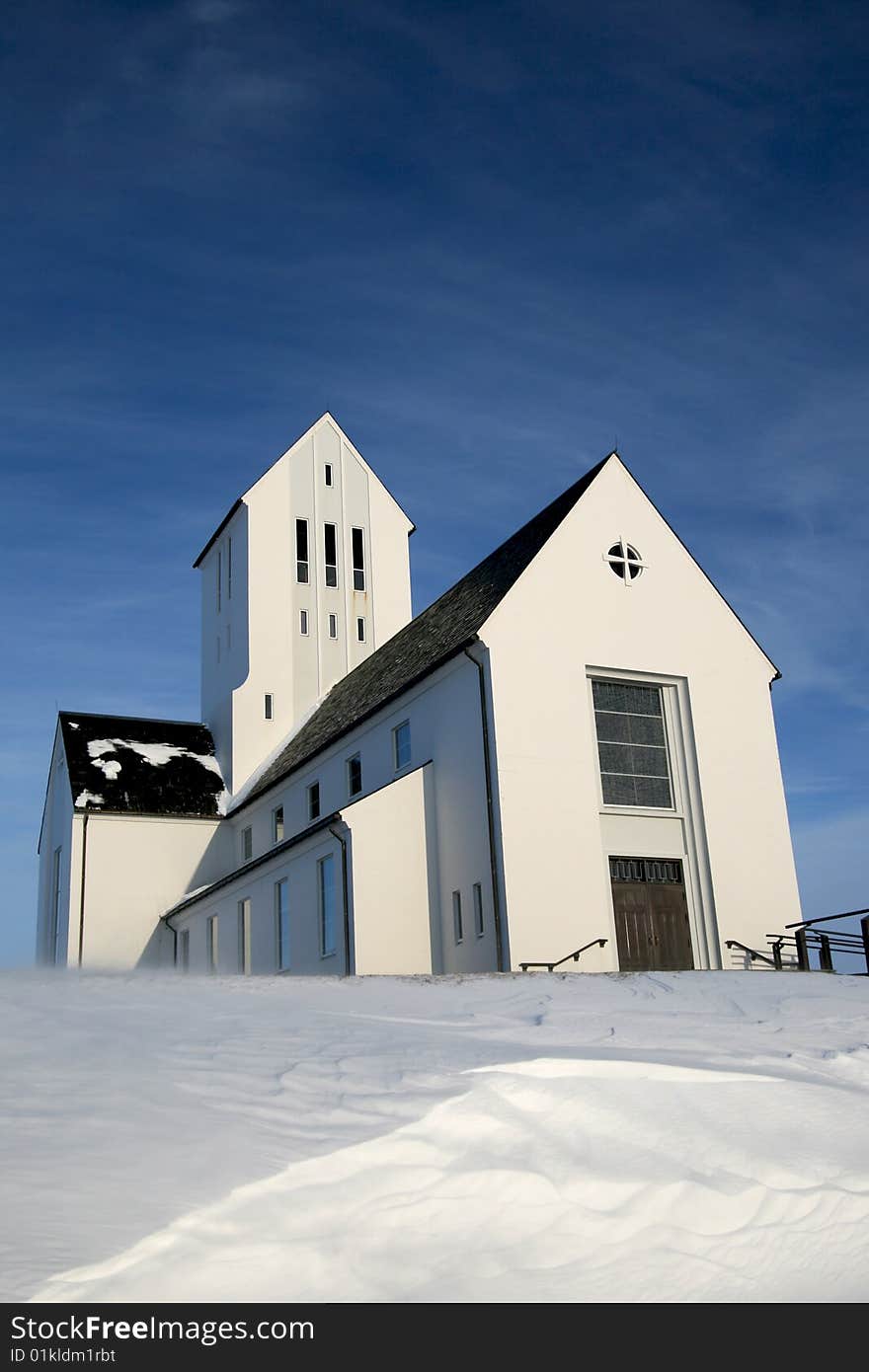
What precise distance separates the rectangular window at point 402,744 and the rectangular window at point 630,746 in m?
4.48

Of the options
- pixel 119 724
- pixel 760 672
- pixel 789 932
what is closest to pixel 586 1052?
pixel 789 932

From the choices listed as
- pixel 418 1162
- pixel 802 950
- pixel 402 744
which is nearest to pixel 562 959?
pixel 802 950

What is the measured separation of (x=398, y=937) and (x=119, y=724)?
20841mm

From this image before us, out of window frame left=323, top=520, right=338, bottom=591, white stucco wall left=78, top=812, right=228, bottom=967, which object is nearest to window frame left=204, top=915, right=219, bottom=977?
white stucco wall left=78, top=812, right=228, bottom=967

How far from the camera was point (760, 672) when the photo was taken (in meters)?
26.6

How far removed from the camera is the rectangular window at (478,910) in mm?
22500

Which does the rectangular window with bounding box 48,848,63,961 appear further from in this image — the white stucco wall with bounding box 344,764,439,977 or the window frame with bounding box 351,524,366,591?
the white stucco wall with bounding box 344,764,439,977

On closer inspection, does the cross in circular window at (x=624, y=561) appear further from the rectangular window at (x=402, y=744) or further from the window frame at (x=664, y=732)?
the rectangular window at (x=402, y=744)

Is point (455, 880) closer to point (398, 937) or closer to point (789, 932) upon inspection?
point (398, 937)

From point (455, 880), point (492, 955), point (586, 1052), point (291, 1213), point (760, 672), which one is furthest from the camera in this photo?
point (760, 672)

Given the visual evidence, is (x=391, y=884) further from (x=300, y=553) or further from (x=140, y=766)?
(x=300, y=553)

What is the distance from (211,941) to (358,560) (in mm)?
14540

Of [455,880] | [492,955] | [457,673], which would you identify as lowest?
[492,955]

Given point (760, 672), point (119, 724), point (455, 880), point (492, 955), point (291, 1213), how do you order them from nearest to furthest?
point (291, 1213)
point (492, 955)
point (455, 880)
point (760, 672)
point (119, 724)
